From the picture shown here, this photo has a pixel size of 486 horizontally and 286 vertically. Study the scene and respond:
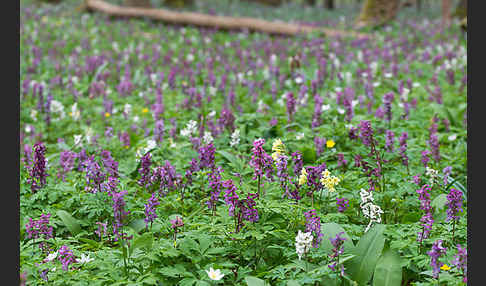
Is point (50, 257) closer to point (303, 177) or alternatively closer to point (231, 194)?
point (231, 194)

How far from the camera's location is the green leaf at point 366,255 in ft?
10.3

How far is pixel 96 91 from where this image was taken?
8.33m

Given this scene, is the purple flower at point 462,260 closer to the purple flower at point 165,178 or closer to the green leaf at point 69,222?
the purple flower at point 165,178

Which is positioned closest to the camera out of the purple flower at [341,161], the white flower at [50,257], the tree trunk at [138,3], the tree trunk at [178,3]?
the white flower at [50,257]

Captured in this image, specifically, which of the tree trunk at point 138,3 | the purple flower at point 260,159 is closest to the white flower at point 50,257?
the purple flower at point 260,159

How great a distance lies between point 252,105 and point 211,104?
25.3 inches

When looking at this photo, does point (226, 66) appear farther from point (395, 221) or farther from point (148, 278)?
point (148, 278)

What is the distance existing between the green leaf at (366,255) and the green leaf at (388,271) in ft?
0.14

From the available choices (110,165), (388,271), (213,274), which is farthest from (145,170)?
(388,271)

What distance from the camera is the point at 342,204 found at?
12.0ft

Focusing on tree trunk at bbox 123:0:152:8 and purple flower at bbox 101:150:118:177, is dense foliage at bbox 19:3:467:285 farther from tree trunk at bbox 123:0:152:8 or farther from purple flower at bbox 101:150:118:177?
tree trunk at bbox 123:0:152:8

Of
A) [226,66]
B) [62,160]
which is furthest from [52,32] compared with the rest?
[62,160]

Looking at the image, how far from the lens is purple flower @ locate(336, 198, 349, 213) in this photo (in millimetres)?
3730

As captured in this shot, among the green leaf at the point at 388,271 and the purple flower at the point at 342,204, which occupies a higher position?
the purple flower at the point at 342,204
